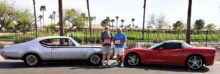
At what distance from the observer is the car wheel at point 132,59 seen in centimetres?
759

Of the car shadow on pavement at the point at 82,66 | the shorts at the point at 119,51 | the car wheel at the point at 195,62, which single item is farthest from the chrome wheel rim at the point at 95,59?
the car wheel at the point at 195,62

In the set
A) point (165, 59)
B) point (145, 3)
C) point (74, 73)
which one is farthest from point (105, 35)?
point (145, 3)

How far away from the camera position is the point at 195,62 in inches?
277

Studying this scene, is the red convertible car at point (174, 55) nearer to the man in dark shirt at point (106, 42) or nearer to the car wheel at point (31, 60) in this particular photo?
the man in dark shirt at point (106, 42)

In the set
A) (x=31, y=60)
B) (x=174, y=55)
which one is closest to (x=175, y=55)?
(x=174, y=55)

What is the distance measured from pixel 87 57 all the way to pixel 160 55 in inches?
116

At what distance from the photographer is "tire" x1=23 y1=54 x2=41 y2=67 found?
7.21 m

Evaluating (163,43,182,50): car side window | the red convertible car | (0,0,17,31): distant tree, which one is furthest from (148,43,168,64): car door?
(0,0,17,31): distant tree

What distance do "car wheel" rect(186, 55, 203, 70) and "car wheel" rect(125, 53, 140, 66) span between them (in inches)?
77.0

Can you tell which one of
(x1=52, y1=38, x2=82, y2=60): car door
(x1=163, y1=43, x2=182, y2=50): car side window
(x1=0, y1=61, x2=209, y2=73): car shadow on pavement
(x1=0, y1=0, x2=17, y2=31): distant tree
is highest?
(x1=0, y1=0, x2=17, y2=31): distant tree

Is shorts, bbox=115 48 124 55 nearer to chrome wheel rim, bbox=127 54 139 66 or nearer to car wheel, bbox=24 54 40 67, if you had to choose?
chrome wheel rim, bbox=127 54 139 66

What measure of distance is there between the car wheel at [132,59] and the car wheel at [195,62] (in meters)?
1.96

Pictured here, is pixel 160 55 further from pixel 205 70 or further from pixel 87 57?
pixel 87 57

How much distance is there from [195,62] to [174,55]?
81 cm
